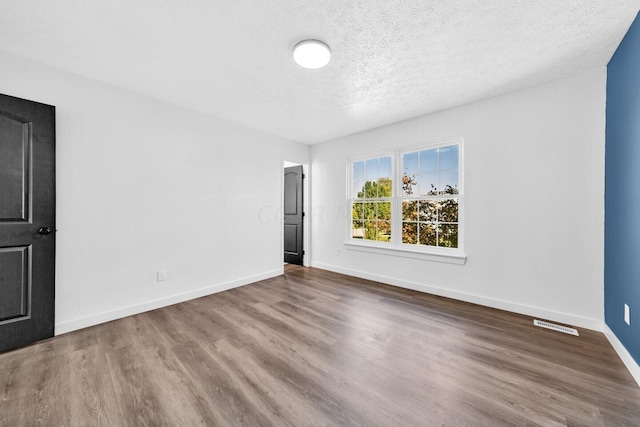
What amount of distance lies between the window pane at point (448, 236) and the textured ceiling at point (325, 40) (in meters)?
1.61

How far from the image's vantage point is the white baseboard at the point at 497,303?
8.11 feet

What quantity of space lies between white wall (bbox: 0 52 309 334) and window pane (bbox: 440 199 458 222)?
2810mm

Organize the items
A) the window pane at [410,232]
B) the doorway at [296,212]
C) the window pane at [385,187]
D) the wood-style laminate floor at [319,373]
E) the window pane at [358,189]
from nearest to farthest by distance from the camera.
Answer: the wood-style laminate floor at [319,373]
the window pane at [410,232]
the window pane at [385,187]
the window pane at [358,189]
the doorway at [296,212]

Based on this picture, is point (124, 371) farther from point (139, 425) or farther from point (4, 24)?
point (4, 24)

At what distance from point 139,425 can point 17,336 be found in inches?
67.7

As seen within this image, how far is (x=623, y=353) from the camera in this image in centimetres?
193

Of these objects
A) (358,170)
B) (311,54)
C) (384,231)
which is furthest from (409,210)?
(311,54)

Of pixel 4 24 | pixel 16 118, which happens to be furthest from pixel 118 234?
pixel 4 24

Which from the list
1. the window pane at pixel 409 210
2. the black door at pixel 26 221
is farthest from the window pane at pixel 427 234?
the black door at pixel 26 221

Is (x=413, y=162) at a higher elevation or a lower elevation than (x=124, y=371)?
higher

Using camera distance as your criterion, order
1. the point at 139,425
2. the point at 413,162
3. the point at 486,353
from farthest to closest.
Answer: the point at 413,162 < the point at 486,353 < the point at 139,425

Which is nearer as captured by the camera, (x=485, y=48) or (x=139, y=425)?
(x=139, y=425)

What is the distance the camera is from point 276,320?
8.83 ft

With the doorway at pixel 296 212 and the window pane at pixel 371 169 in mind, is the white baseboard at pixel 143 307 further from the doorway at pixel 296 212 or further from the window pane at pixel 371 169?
the window pane at pixel 371 169
